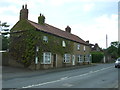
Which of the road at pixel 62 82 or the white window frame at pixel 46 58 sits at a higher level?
the white window frame at pixel 46 58

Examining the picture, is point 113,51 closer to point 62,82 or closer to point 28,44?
point 28,44

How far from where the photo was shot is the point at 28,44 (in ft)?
82.5

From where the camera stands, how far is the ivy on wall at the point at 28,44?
25016 mm

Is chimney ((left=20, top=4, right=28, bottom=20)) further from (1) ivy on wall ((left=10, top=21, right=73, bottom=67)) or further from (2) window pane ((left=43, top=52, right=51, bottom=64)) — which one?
(2) window pane ((left=43, top=52, right=51, bottom=64))

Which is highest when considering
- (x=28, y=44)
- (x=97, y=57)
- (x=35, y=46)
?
(x=28, y=44)

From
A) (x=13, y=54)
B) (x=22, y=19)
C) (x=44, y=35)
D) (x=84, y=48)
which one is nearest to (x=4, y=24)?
(x=22, y=19)

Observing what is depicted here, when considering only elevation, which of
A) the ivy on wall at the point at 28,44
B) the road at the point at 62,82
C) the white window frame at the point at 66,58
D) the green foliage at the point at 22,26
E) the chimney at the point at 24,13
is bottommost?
the road at the point at 62,82

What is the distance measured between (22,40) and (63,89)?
17.7 m

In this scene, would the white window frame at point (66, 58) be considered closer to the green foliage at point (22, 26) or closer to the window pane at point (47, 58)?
the window pane at point (47, 58)

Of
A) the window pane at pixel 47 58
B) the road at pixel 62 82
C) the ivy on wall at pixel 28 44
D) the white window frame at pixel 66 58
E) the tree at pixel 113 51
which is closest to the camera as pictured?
the road at pixel 62 82

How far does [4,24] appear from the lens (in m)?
28.1

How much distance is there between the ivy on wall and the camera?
25.0 metres

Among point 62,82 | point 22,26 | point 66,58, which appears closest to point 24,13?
point 22,26

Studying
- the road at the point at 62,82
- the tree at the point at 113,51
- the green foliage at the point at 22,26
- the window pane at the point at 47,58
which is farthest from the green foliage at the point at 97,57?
the road at the point at 62,82
